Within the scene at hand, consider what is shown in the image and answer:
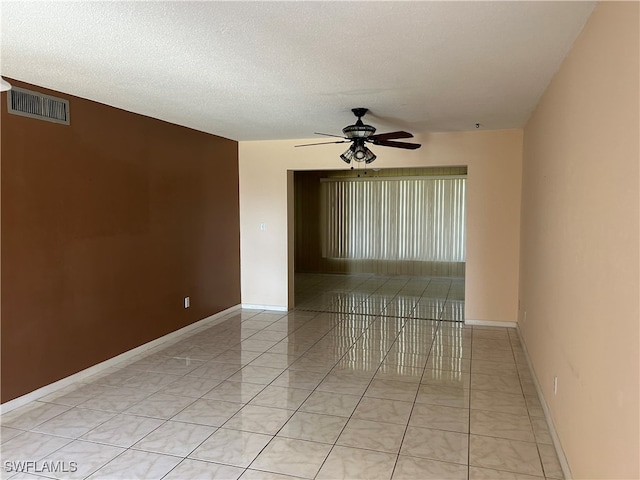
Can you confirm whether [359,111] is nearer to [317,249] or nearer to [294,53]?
[294,53]

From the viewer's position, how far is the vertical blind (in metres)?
9.08

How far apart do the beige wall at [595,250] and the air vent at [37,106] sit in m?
3.67

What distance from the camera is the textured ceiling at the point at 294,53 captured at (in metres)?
2.15

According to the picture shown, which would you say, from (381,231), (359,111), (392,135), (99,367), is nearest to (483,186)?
(392,135)

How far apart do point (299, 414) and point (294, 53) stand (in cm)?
242

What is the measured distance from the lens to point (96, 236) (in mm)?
3971

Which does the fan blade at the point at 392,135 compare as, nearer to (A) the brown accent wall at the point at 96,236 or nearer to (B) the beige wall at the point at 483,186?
(B) the beige wall at the point at 483,186

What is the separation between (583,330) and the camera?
216 centimetres

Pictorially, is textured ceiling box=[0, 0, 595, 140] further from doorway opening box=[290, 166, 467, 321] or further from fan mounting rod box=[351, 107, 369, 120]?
doorway opening box=[290, 166, 467, 321]

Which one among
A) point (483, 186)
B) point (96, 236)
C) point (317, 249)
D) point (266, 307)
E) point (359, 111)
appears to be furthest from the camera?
point (317, 249)

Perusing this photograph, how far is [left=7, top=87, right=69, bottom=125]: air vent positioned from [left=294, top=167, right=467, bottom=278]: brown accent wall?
21.2 feet

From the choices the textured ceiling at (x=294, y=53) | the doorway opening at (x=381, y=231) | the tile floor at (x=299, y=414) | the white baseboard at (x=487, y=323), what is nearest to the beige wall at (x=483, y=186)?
the white baseboard at (x=487, y=323)

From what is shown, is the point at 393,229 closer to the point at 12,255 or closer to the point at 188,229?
the point at 188,229

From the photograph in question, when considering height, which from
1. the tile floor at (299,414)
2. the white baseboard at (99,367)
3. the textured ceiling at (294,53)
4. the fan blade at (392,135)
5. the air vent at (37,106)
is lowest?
the tile floor at (299,414)
